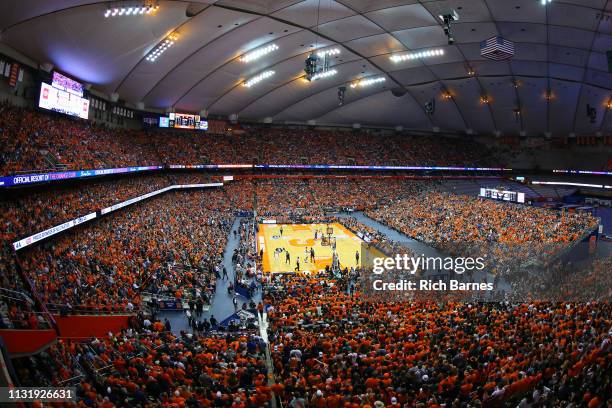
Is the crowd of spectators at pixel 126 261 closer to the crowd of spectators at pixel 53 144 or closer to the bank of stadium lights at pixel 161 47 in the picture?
the crowd of spectators at pixel 53 144

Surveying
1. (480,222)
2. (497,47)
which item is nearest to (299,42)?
(497,47)

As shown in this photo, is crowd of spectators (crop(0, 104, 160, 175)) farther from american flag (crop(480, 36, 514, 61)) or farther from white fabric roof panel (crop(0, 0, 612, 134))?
american flag (crop(480, 36, 514, 61))

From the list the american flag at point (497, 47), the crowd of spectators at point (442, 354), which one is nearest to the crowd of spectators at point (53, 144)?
the crowd of spectators at point (442, 354)

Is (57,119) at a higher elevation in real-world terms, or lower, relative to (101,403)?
higher

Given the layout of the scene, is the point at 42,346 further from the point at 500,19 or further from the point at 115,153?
the point at 500,19

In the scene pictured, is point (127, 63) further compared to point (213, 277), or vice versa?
point (127, 63)

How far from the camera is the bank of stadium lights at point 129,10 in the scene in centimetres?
2188

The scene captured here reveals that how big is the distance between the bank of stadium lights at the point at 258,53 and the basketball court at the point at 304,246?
15.5 m

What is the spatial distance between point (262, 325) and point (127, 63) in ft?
75.0

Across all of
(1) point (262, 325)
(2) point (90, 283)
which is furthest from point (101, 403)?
(2) point (90, 283)

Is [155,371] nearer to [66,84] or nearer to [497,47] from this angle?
[66,84]

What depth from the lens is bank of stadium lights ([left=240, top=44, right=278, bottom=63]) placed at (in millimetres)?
34562

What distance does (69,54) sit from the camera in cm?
2583

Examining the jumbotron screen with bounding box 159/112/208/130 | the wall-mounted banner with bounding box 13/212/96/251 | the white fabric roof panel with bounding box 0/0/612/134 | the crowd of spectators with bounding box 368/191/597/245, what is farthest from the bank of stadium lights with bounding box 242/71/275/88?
the wall-mounted banner with bounding box 13/212/96/251
